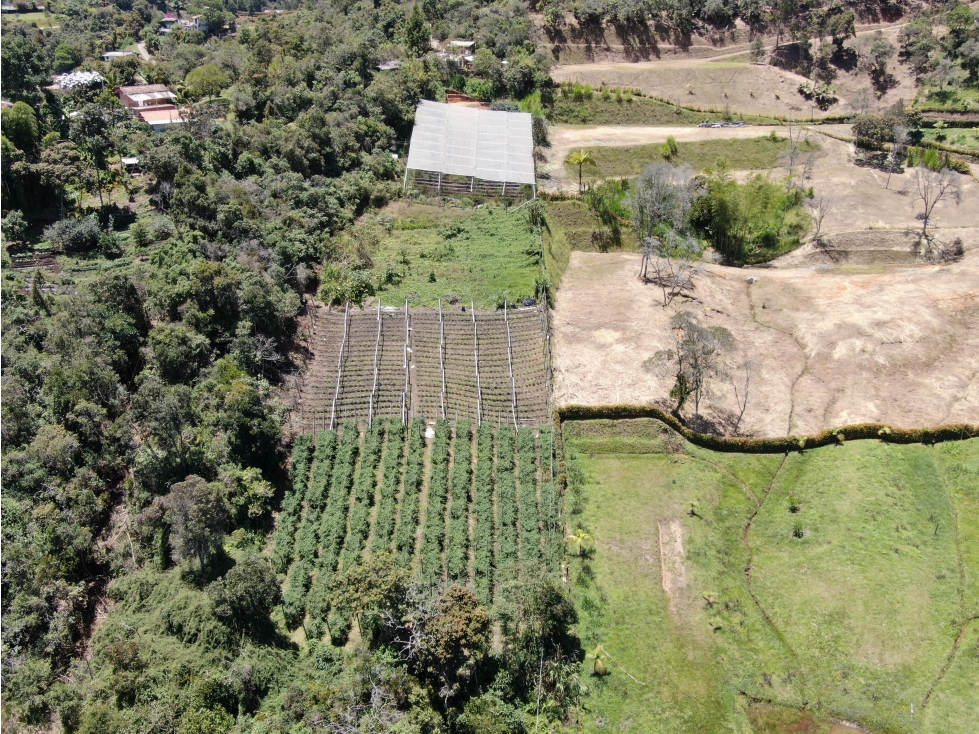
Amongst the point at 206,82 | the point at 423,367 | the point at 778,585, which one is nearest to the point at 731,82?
the point at 206,82

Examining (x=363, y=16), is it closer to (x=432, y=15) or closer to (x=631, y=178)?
(x=432, y=15)

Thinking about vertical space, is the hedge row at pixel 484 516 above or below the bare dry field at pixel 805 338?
below

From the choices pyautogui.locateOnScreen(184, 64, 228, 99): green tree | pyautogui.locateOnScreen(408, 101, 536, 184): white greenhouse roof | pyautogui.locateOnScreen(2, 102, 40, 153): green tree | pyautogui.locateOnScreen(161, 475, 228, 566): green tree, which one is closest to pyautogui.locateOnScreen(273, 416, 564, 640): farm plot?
pyautogui.locateOnScreen(161, 475, 228, 566): green tree

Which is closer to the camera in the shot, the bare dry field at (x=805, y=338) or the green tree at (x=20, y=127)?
the bare dry field at (x=805, y=338)

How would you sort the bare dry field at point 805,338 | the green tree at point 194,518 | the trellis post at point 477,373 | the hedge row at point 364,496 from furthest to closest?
1. the bare dry field at point 805,338
2. the trellis post at point 477,373
3. the hedge row at point 364,496
4. the green tree at point 194,518

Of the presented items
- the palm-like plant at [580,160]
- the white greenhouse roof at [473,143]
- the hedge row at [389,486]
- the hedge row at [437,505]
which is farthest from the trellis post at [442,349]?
the palm-like plant at [580,160]

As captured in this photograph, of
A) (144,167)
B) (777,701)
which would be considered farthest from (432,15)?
(777,701)

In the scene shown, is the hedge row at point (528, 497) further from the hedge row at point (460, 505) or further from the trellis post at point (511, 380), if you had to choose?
the hedge row at point (460, 505)
